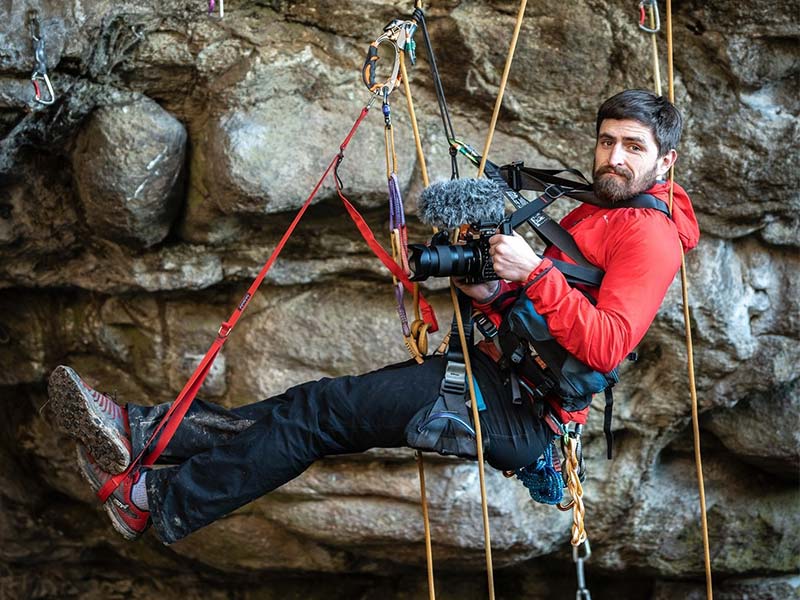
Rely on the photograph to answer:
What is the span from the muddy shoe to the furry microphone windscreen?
49.4 inches

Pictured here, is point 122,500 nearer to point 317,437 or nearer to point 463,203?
point 317,437

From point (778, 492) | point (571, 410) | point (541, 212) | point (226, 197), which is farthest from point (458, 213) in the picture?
point (778, 492)

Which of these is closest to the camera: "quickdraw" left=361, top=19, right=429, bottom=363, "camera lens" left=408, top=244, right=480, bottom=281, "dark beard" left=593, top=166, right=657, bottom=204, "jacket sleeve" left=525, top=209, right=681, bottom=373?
"jacket sleeve" left=525, top=209, right=681, bottom=373

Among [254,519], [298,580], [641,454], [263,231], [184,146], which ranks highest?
[184,146]

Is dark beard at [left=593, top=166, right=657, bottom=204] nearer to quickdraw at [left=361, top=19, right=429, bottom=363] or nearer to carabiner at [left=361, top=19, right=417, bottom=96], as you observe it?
quickdraw at [left=361, top=19, right=429, bottom=363]

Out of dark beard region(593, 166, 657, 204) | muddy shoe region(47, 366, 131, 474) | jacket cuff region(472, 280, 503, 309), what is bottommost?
muddy shoe region(47, 366, 131, 474)

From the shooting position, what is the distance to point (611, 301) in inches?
120

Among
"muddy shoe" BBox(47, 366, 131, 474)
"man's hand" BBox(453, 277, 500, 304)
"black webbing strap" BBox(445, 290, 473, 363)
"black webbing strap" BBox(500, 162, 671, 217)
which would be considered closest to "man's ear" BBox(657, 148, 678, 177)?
"black webbing strap" BBox(500, 162, 671, 217)

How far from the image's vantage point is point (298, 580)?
6.34 metres

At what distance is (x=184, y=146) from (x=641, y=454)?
2.85 m

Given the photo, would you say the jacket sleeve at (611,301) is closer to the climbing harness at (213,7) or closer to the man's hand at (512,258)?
the man's hand at (512,258)

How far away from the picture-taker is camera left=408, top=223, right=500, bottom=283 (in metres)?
3.17

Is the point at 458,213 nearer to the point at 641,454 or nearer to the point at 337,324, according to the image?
the point at 337,324

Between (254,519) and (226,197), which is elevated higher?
(226,197)
